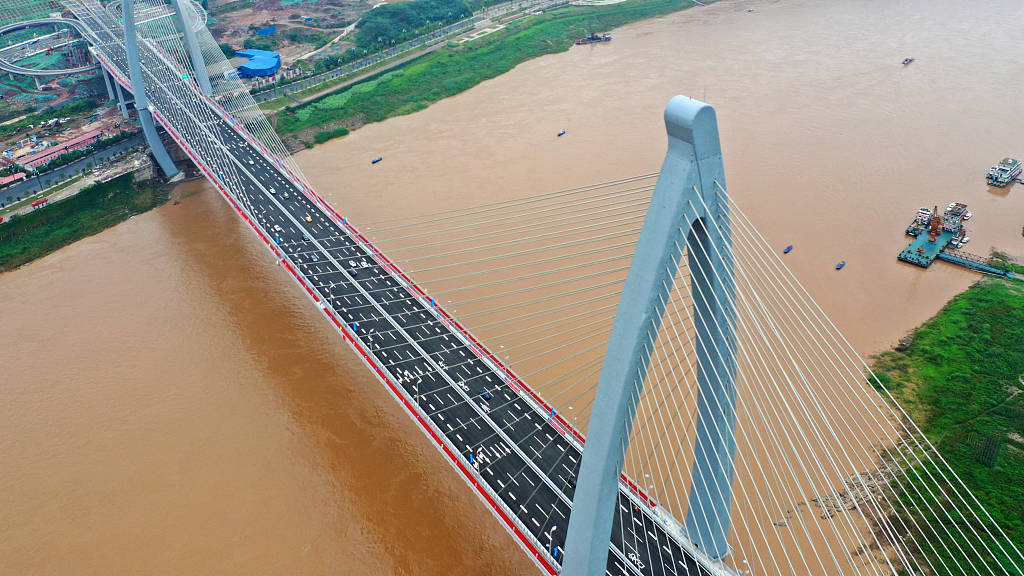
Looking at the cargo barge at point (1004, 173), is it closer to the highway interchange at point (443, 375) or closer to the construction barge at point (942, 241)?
the construction barge at point (942, 241)

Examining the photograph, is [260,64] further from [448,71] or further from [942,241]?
[942,241]

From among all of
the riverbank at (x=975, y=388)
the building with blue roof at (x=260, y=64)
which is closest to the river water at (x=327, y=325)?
the riverbank at (x=975, y=388)

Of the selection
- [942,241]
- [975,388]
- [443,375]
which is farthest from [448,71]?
[975,388]

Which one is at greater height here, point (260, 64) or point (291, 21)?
point (291, 21)

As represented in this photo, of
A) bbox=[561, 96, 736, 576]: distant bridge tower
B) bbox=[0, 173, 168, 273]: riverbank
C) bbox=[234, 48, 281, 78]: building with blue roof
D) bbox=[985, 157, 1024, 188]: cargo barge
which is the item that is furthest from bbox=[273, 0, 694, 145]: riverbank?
bbox=[561, 96, 736, 576]: distant bridge tower

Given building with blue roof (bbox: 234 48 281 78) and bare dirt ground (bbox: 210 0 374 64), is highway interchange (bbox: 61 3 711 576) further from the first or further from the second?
bare dirt ground (bbox: 210 0 374 64)

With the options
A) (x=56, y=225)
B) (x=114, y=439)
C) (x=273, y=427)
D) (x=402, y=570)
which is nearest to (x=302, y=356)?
(x=273, y=427)
